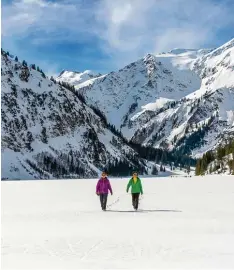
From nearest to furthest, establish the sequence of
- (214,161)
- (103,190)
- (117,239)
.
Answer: (117,239)
(103,190)
(214,161)

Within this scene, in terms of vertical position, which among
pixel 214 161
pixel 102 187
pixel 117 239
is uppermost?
pixel 214 161

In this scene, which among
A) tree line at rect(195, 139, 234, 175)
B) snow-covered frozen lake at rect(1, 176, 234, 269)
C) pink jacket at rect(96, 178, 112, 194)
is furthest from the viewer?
tree line at rect(195, 139, 234, 175)

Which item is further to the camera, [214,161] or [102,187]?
[214,161]

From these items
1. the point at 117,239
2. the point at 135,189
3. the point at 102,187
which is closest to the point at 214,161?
the point at 135,189

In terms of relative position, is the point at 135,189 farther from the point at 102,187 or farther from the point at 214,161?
the point at 214,161

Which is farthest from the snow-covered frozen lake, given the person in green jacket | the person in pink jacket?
the person in green jacket

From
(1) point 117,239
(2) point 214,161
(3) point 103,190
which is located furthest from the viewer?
(2) point 214,161

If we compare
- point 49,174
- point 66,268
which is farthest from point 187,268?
point 49,174

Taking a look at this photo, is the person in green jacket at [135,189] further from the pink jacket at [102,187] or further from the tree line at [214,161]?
the tree line at [214,161]

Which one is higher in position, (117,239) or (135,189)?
(135,189)

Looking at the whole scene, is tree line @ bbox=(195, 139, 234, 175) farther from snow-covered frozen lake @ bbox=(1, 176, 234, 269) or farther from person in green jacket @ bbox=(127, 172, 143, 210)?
snow-covered frozen lake @ bbox=(1, 176, 234, 269)

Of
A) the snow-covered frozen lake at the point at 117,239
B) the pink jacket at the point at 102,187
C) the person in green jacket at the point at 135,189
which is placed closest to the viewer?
the snow-covered frozen lake at the point at 117,239

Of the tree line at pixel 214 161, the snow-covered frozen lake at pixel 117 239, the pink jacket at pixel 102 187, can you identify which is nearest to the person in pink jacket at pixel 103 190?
the pink jacket at pixel 102 187

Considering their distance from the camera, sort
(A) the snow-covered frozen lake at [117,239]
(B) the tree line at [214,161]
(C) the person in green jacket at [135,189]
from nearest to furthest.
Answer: (A) the snow-covered frozen lake at [117,239] < (C) the person in green jacket at [135,189] < (B) the tree line at [214,161]
